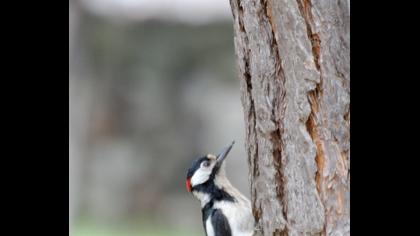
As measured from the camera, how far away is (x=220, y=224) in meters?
5.15

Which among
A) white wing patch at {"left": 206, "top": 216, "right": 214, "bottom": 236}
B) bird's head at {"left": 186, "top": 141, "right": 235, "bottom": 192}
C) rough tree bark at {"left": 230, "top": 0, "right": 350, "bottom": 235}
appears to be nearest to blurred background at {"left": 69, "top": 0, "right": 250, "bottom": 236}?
bird's head at {"left": 186, "top": 141, "right": 235, "bottom": 192}

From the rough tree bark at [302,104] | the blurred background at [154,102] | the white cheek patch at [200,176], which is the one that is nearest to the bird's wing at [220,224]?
the white cheek patch at [200,176]

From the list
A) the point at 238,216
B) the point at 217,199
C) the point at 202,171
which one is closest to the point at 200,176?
the point at 202,171

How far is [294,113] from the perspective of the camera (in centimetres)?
416

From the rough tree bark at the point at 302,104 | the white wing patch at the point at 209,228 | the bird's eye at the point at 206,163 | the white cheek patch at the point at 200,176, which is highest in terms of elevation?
the rough tree bark at the point at 302,104

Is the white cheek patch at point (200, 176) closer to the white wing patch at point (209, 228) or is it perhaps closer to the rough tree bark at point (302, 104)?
the white wing patch at point (209, 228)

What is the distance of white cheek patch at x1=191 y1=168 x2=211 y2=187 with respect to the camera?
544 centimetres

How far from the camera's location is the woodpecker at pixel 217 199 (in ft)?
16.5

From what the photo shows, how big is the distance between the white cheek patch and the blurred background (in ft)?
29.3

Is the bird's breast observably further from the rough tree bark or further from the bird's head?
the rough tree bark

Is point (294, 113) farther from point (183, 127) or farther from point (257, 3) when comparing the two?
point (183, 127)

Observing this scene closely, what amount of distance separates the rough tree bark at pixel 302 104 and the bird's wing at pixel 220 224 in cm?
84

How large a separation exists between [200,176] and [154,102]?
9.60 metres

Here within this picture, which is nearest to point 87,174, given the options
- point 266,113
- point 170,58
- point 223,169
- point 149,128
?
point 149,128
